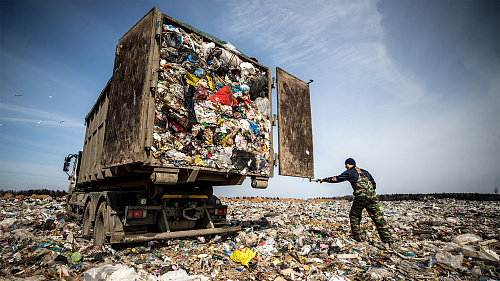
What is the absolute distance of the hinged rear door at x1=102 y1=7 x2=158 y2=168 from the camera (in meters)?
3.37

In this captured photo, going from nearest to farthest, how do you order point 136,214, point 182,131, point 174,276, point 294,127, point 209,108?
point 174,276, point 182,131, point 209,108, point 136,214, point 294,127

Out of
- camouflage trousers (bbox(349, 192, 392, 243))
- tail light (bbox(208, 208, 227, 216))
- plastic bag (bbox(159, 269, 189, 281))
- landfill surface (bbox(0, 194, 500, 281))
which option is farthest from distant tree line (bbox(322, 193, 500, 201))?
plastic bag (bbox(159, 269, 189, 281))

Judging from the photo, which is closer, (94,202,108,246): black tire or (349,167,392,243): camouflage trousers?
(94,202,108,246): black tire

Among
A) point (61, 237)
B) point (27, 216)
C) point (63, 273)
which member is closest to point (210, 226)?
point (63, 273)

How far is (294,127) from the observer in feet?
17.5

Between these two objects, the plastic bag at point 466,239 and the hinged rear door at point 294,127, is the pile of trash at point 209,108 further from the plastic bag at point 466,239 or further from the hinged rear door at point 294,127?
the plastic bag at point 466,239

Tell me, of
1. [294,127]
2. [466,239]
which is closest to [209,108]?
[294,127]

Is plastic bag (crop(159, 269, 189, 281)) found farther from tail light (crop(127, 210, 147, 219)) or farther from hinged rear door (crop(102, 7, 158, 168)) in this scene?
hinged rear door (crop(102, 7, 158, 168))

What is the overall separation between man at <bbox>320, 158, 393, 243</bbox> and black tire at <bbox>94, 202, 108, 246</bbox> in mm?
4142

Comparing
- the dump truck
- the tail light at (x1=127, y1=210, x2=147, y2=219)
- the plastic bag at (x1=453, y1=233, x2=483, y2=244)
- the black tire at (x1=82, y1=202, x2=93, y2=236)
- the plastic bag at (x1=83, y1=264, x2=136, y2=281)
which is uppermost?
the dump truck

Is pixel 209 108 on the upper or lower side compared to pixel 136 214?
upper

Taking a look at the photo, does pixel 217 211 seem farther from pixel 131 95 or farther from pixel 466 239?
pixel 466 239

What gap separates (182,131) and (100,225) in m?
2.60

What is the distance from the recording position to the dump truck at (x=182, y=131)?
3477 millimetres
